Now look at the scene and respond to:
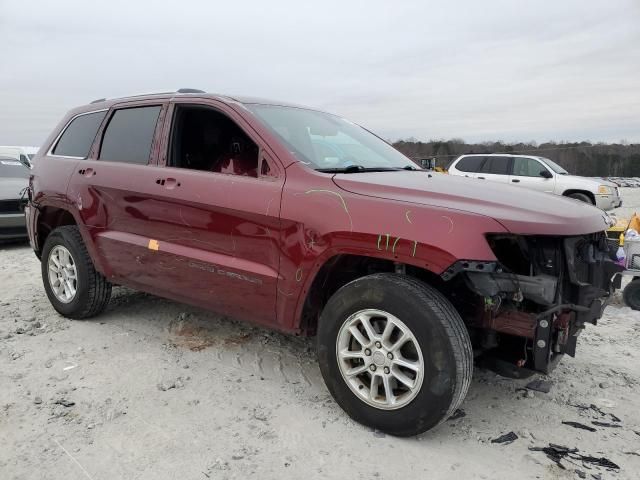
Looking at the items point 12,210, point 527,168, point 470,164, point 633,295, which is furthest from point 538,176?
point 12,210

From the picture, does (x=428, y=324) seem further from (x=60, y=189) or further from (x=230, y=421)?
(x=60, y=189)

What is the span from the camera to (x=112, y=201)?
4020mm

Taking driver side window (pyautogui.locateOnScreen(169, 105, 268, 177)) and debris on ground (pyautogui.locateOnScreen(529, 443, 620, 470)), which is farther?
driver side window (pyautogui.locateOnScreen(169, 105, 268, 177))

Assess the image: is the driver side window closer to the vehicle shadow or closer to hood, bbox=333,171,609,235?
hood, bbox=333,171,609,235

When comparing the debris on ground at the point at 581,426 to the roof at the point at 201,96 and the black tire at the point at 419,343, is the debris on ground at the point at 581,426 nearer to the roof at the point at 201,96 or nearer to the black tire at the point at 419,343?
the black tire at the point at 419,343

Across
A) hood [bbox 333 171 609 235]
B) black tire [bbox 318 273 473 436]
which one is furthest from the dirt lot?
hood [bbox 333 171 609 235]

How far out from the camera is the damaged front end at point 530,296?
2.57 meters

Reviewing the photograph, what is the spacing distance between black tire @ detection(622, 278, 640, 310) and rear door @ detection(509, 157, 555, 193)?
29.5ft

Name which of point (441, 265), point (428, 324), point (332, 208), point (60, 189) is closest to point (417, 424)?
point (428, 324)

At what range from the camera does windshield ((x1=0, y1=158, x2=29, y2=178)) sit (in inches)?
380

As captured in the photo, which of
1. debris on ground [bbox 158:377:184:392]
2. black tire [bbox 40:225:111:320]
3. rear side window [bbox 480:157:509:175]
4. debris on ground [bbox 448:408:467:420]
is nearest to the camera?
debris on ground [bbox 448:408:467:420]

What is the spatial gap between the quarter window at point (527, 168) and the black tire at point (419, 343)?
1252cm

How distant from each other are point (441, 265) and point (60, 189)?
11.4ft

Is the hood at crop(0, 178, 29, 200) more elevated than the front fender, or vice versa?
the front fender
